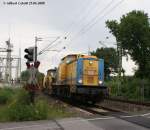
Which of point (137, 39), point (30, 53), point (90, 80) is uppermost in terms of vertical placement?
point (137, 39)

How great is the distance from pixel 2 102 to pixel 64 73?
565 cm

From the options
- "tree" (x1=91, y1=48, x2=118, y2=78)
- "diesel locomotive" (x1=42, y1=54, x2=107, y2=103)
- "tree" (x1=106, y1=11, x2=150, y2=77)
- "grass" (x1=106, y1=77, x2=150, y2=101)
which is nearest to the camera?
"diesel locomotive" (x1=42, y1=54, x2=107, y2=103)

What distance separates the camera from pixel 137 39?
174 feet

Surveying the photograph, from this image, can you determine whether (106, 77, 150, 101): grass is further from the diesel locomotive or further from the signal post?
the signal post

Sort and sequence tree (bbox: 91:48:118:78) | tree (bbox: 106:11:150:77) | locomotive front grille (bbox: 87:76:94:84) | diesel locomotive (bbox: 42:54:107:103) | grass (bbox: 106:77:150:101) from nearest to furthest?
diesel locomotive (bbox: 42:54:107:103), locomotive front grille (bbox: 87:76:94:84), grass (bbox: 106:77:150:101), tree (bbox: 106:11:150:77), tree (bbox: 91:48:118:78)

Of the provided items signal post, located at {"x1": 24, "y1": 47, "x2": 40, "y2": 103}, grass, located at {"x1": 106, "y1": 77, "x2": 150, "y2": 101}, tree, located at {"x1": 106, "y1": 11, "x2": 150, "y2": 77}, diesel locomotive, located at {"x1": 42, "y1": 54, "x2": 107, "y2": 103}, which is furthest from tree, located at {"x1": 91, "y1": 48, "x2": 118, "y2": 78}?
signal post, located at {"x1": 24, "y1": 47, "x2": 40, "y2": 103}

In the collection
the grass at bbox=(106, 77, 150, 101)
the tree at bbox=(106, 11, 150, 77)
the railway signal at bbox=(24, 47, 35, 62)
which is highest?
the tree at bbox=(106, 11, 150, 77)

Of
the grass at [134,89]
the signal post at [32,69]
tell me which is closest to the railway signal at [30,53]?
the signal post at [32,69]

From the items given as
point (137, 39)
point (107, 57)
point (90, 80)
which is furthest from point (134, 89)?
point (107, 57)

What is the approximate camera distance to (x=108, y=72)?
104938 mm

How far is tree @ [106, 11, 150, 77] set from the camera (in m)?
52.5

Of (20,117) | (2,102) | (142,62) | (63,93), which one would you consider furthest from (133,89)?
(20,117)

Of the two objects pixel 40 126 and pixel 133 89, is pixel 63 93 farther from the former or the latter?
pixel 40 126

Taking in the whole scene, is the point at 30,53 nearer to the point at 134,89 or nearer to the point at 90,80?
the point at 90,80
